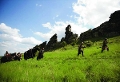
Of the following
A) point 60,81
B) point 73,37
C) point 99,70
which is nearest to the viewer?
point 60,81

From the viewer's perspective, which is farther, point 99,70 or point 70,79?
point 99,70

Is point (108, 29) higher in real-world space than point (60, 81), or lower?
higher

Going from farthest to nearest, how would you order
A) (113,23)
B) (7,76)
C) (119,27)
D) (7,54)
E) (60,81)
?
(113,23)
(119,27)
(7,54)
(7,76)
(60,81)

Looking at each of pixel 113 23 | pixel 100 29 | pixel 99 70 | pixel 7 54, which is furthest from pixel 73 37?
pixel 99 70

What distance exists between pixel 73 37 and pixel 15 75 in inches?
2751

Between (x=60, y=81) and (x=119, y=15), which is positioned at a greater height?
(x=119, y=15)

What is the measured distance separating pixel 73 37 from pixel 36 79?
232 ft

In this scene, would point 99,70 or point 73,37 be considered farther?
point 73,37

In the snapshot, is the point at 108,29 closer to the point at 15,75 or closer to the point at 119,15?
the point at 119,15

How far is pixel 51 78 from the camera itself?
25.8ft

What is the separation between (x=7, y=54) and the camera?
25375 mm

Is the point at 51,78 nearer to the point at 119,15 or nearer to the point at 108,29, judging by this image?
the point at 108,29

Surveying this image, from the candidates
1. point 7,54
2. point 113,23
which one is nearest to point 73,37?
point 113,23

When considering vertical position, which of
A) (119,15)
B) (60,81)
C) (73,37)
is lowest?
(60,81)
